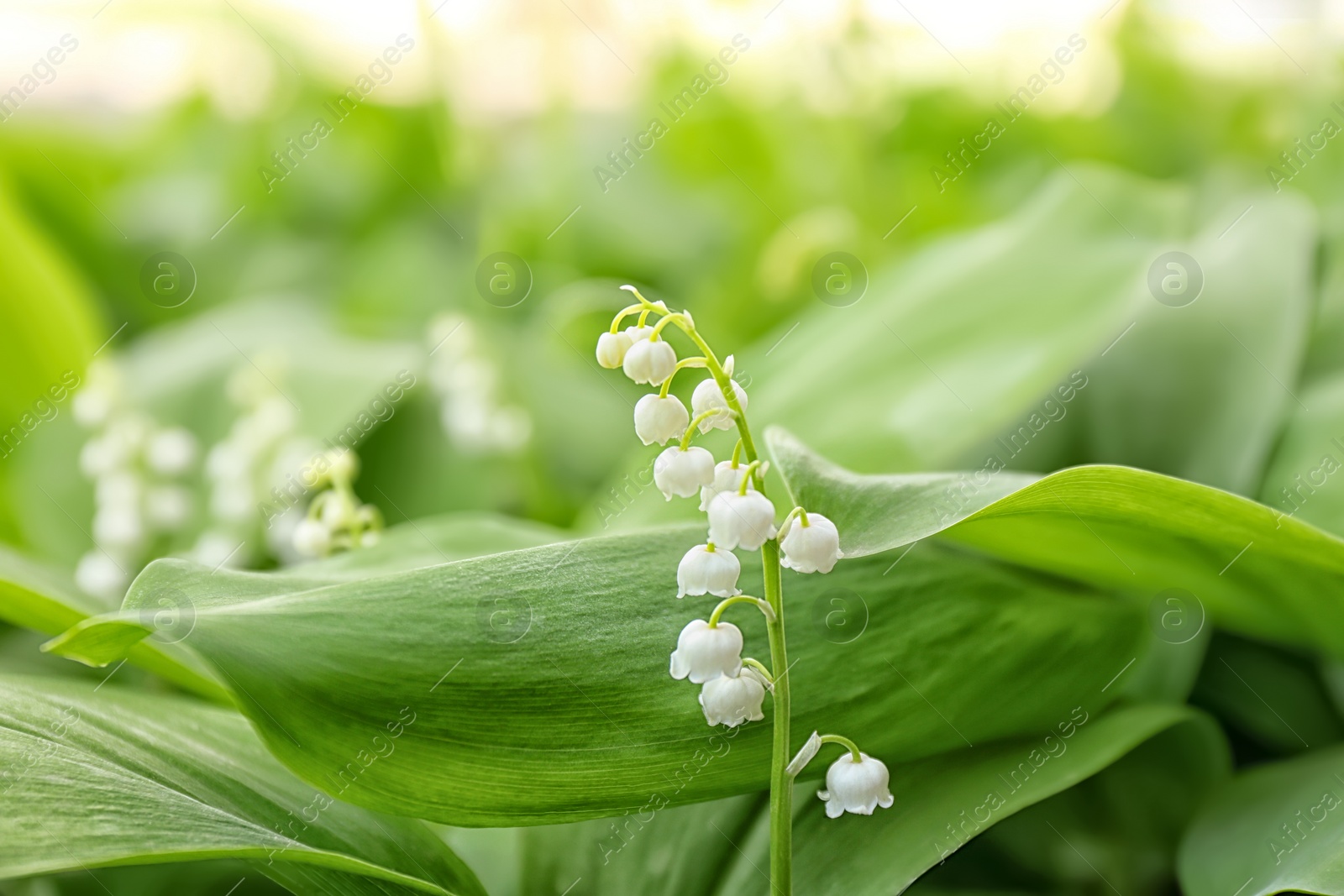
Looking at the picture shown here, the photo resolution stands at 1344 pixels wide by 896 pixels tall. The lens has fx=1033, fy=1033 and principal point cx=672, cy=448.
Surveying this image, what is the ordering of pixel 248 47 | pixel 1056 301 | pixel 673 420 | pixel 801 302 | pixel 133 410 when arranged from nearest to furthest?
pixel 673 420 → pixel 1056 301 → pixel 133 410 → pixel 801 302 → pixel 248 47

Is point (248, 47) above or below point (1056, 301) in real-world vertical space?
above

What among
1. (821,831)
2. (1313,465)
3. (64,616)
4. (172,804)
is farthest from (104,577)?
(1313,465)

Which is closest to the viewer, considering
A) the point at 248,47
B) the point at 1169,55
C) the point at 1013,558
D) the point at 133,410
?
the point at 1013,558

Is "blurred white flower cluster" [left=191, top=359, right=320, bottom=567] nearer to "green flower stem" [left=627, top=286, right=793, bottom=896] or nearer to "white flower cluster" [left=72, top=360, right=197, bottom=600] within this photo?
"white flower cluster" [left=72, top=360, right=197, bottom=600]

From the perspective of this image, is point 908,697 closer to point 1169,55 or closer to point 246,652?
point 246,652

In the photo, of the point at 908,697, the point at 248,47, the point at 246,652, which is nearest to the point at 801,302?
the point at 908,697

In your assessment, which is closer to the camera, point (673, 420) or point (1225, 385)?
point (673, 420)

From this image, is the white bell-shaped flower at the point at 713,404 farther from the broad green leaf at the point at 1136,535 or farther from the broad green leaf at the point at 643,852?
the broad green leaf at the point at 643,852
